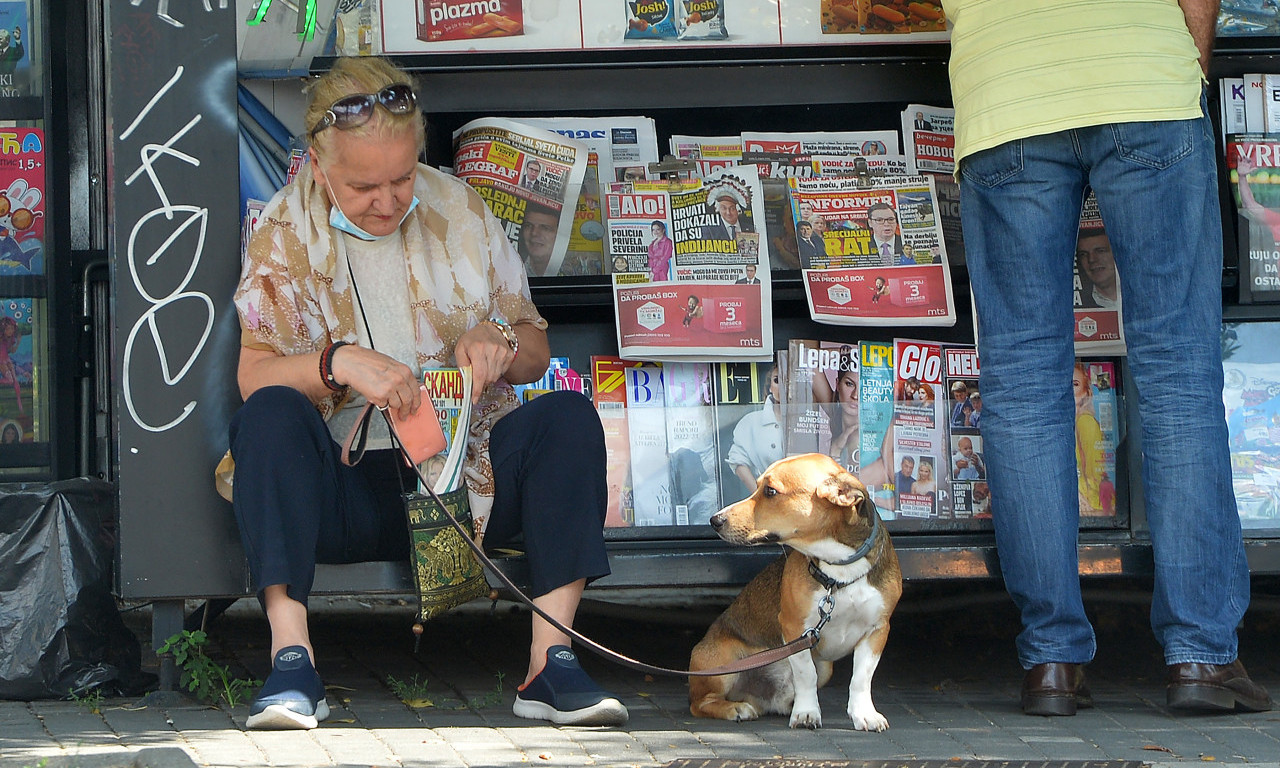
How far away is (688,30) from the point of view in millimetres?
3676

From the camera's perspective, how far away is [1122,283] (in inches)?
119

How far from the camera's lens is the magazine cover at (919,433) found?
355cm

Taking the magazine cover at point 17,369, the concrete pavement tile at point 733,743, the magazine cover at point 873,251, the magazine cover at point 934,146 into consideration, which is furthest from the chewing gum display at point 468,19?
the concrete pavement tile at point 733,743

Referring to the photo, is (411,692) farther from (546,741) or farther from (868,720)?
(868,720)

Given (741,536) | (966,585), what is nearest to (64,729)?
(741,536)

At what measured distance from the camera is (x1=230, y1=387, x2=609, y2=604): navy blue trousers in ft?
9.18

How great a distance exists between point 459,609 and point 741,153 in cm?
186

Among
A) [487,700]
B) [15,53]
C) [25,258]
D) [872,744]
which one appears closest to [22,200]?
[25,258]

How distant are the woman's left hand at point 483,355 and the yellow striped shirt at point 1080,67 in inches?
44.5

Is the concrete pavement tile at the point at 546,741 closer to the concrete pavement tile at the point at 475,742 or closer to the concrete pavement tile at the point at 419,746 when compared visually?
the concrete pavement tile at the point at 475,742

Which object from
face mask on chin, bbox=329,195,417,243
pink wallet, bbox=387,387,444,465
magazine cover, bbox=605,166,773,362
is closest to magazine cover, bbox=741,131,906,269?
magazine cover, bbox=605,166,773,362

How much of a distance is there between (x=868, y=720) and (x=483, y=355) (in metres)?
1.12

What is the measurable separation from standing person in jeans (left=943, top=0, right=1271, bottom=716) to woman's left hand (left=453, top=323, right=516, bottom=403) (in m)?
1.09

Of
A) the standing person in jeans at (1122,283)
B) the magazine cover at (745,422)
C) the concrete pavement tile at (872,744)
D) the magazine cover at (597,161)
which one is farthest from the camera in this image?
the magazine cover at (597,161)
